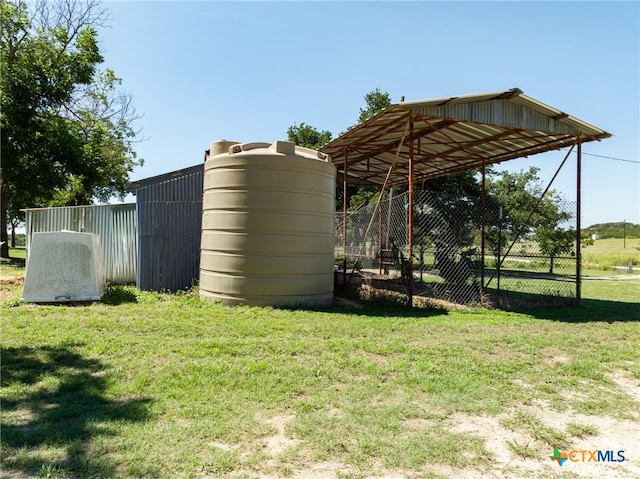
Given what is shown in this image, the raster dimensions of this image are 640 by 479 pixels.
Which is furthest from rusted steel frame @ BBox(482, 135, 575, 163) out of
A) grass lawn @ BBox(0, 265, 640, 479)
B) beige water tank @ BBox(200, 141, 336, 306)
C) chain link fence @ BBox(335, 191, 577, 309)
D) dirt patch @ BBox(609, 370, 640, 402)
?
dirt patch @ BBox(609, 370, 640, 402)

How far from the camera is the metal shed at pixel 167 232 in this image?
9969 millimetres

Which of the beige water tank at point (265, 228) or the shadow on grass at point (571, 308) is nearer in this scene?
the beige water tank at point (265, 228)

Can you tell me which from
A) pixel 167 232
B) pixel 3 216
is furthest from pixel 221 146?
pixel 3 216

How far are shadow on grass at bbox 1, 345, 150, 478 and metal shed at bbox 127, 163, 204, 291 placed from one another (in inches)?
199

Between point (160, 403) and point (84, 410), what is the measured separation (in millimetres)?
593

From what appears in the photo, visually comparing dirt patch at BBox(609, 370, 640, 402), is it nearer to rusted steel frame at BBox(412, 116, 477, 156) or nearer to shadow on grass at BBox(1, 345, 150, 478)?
shadow on grass at BBox(1, 345, 150, 478)

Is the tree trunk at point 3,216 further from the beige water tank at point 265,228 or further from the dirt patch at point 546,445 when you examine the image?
the dirt patch at point 546,445

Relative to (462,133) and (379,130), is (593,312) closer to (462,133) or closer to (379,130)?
(462,133)

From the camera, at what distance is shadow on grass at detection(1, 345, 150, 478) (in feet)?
8.84

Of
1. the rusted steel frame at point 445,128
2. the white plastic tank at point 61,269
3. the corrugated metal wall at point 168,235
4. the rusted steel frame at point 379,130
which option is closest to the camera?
the white plastic tank at point 61,269

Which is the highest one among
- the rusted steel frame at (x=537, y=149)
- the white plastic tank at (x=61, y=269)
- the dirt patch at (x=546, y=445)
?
the rusted steel frame at (x=537, y=149)

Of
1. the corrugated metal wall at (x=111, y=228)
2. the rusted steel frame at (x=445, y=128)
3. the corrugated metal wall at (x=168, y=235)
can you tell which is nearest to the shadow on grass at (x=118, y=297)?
the corrugated metal wall at (x=168, y=235)

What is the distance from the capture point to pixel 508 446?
122 inches

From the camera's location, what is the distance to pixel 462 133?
35.6 feet
